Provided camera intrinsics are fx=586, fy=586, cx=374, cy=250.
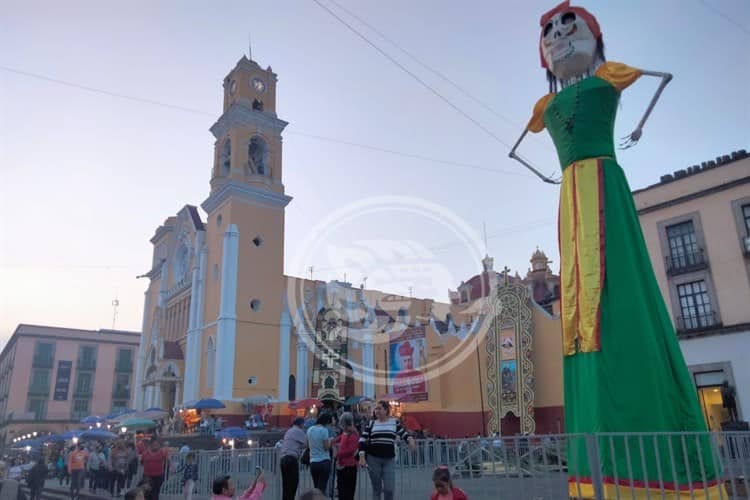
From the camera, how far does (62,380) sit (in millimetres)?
52906

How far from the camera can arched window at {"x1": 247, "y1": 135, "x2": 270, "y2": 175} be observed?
34.2 metres

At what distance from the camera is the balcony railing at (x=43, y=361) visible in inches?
2052

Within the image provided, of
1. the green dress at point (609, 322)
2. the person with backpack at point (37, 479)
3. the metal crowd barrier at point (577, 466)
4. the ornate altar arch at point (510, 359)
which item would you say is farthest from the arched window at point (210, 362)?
the green dress at point (609, 322)

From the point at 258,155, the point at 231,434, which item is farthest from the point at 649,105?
the point at 258,155

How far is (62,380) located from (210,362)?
30327 mm

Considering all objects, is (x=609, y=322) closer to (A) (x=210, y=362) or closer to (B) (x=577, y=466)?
(B) (x=577, y=466)

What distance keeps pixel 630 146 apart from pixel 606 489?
14.9 ft

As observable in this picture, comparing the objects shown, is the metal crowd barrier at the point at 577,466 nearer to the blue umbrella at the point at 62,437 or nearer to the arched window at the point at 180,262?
the blue umbrella at the point at 62,437

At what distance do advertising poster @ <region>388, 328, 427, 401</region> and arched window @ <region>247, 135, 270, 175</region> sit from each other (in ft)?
43.9

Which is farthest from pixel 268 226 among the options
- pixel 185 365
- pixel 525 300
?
pixel 525 300

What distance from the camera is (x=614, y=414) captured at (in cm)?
675

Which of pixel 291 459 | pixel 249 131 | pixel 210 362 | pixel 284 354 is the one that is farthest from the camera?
pixel 249 131

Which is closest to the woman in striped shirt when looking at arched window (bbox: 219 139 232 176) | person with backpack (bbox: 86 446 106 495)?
person with backpack (bbox: 86 446 106 495)

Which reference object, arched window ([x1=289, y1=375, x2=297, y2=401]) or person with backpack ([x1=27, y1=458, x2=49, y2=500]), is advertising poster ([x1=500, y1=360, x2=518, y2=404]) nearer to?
arched window ([x1=289, y1=375, x2=297, y2=401])
